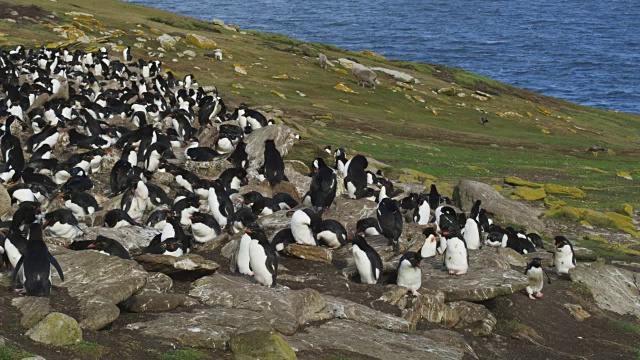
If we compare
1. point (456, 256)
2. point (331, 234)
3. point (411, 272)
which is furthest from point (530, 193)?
point (411, 272)

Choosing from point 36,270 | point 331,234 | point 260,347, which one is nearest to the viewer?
point 260,347

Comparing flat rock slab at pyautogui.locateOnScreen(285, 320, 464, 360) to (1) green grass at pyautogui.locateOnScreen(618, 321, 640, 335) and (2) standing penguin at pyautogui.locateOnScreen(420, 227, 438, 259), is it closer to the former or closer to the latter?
(2) standing penguin at pyautogui.locateOnScreen(420, 227, 438, 259)

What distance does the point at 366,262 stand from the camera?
16.7 meters

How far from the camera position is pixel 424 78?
243ft

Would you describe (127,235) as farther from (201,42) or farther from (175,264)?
(201,42)

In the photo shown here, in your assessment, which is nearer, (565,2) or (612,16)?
(612,16)

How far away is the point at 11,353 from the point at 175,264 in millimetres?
5023

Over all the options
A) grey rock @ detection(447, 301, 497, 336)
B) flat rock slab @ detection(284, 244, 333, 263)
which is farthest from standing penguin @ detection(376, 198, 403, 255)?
grey rock @ detection(447, 301, 497, 336)

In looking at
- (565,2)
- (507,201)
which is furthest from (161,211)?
(565,2)

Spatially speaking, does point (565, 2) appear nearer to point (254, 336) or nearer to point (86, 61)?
point (86, 61)

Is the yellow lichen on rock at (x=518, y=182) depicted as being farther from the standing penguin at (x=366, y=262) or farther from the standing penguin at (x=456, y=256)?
the standing penguin at (x=366, y=262)

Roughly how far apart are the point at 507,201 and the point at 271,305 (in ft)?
59.4

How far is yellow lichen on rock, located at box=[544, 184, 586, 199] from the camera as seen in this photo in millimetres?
34688

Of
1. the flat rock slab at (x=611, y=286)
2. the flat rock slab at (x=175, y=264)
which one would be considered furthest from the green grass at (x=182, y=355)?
the flat rock slab at (x=611, y=286)
